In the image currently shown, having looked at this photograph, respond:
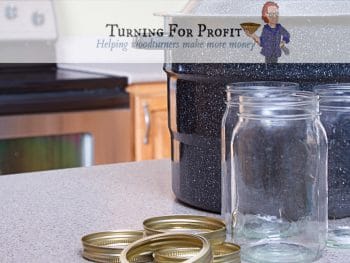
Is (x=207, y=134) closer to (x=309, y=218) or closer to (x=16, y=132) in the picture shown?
(x=309, y=218)

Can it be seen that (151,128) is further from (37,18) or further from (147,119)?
(37,18)

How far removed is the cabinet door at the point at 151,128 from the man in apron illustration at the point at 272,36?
1600mm

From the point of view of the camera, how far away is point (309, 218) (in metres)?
0.70

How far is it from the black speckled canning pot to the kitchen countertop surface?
152 centimetres

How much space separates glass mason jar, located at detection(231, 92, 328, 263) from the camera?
69 cm

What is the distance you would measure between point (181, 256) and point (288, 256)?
11 cm

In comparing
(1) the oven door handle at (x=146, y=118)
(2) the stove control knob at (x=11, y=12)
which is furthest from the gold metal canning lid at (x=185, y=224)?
(2) the stove control knob at (x=11, y=12)

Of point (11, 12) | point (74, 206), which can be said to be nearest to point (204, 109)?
point (74, 206)

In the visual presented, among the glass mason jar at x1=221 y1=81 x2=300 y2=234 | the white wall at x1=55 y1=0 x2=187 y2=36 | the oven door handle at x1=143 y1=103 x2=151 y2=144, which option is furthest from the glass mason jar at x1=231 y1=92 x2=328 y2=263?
the white wall at x1=55 y1=0 x2=187 y2=36

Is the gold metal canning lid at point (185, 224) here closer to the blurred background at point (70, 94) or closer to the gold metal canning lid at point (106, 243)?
the gold metal canning lid at point (106, 243)

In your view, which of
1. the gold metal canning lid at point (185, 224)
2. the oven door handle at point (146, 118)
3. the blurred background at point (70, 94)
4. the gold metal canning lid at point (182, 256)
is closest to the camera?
the gold metal canning lid at point (182, 256)

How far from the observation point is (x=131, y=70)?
259cm

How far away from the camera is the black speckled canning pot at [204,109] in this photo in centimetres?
79

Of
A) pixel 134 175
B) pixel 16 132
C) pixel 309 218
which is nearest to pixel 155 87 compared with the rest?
pixel 16 132
